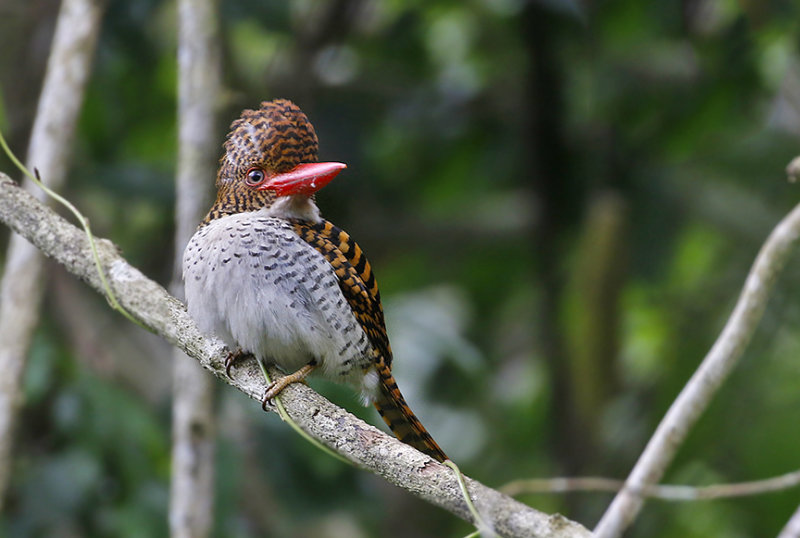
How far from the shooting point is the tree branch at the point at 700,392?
1793 millimetres

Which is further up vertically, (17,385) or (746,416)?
(746,416)

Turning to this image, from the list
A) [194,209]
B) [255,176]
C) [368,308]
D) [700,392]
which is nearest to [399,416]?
[368,308]

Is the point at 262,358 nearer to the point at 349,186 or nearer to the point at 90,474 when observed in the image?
the point at 90,474

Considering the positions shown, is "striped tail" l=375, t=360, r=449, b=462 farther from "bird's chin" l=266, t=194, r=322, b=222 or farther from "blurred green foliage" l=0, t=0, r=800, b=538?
"blurred green foliage" l=0, t=0, r=800, b=538

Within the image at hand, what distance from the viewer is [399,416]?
2.77 meters

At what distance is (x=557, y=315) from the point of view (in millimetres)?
4996

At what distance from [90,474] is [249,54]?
3.18 meters

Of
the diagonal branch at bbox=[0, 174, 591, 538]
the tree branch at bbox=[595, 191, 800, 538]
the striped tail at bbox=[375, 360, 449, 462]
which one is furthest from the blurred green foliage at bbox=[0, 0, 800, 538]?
the tree branch at bbox=[595, 191, 800, 538]

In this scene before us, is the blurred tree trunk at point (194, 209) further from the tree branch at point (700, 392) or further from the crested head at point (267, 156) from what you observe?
the tree branch at point (700, 392)

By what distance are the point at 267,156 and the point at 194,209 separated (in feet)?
4.01

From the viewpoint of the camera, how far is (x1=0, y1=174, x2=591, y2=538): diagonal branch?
72.1 inches

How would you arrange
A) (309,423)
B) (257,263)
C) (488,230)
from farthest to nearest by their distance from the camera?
(488,230)
(257,263)
(309,423)

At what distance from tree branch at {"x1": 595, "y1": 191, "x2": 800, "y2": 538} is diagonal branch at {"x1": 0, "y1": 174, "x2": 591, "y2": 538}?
105 millimetres

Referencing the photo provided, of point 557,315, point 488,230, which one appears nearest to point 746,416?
point 557,315
